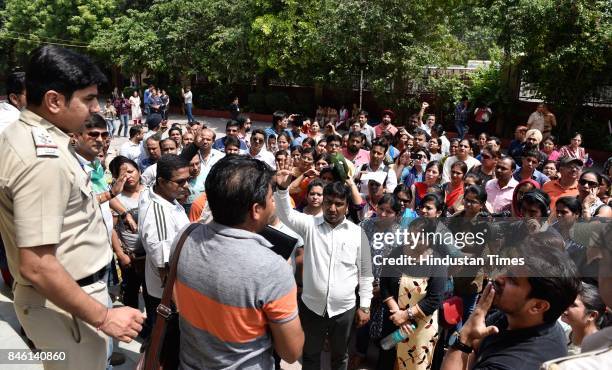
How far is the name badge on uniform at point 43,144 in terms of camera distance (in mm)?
1748

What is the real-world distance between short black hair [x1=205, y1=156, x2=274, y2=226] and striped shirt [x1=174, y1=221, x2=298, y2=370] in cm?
5

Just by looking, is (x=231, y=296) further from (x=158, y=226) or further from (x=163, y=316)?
(x=158, y=226)

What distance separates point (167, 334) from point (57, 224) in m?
0.59

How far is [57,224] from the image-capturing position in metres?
1.73

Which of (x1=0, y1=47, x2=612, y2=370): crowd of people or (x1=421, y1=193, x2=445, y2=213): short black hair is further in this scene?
(x1=421, y1=193, x2=445, y2=213): short black hair

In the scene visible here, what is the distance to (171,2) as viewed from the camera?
2105 cm

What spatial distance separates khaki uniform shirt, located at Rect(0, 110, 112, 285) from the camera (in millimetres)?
1692

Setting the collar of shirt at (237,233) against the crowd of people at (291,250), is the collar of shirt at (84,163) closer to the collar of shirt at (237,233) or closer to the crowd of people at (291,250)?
the crowd of people at (291,250)

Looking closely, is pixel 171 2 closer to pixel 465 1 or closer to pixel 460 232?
pixel 465 1

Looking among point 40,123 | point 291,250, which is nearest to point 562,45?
point 291,250

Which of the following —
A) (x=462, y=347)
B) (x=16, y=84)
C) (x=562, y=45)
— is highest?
(x=562, y=45)

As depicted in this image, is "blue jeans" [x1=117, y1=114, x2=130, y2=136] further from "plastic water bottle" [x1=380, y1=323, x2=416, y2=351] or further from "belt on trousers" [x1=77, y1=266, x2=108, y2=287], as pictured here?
"belt on trousers" [x1=77, y1=266, x2=108, y2=287]

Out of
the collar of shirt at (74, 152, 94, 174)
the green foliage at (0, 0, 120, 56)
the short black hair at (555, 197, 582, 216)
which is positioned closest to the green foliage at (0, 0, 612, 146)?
the green foliage at (0, 0, 120, 56)

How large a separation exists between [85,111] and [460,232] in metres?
3.14
